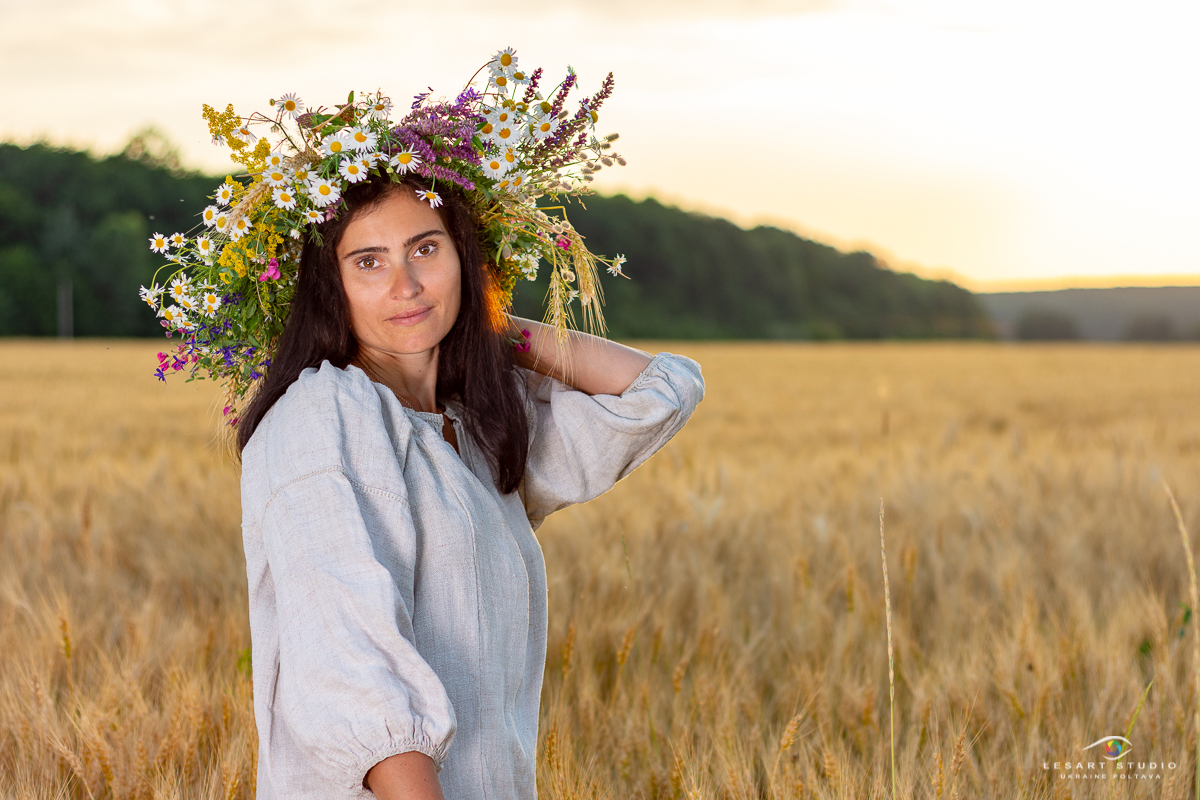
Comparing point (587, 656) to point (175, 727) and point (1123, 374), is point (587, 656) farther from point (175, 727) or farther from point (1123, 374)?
point (1123, 374)

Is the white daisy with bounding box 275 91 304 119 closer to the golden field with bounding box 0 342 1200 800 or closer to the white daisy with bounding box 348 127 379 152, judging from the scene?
the white daisy with bounding box 348 127 379 152

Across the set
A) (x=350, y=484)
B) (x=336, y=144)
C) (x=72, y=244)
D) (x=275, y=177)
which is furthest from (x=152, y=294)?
(x=72, y=244)

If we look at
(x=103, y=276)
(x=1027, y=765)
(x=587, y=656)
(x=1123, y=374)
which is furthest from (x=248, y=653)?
(x=103, y=276)

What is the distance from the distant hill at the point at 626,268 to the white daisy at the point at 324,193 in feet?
77.1

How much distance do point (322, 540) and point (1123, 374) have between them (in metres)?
17.8

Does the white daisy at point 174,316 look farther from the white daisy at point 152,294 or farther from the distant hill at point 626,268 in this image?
the distant hill at point 626,268

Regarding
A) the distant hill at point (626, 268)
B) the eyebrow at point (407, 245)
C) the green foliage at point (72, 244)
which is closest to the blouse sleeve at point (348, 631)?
the eyebrow at point (407, 245)

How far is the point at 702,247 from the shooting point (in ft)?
232

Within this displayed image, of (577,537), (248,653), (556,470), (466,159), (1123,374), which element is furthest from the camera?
(1123,374)

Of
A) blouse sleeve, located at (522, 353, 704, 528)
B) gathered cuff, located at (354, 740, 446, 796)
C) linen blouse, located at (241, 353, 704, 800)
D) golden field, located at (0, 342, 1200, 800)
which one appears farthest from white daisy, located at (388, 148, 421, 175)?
golden field, located at (0, 342, 1200, 800)

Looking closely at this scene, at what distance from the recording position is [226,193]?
151 centimetres

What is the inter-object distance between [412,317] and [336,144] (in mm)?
299

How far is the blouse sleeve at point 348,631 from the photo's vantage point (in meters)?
1.11

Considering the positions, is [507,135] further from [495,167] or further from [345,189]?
[345,189]
